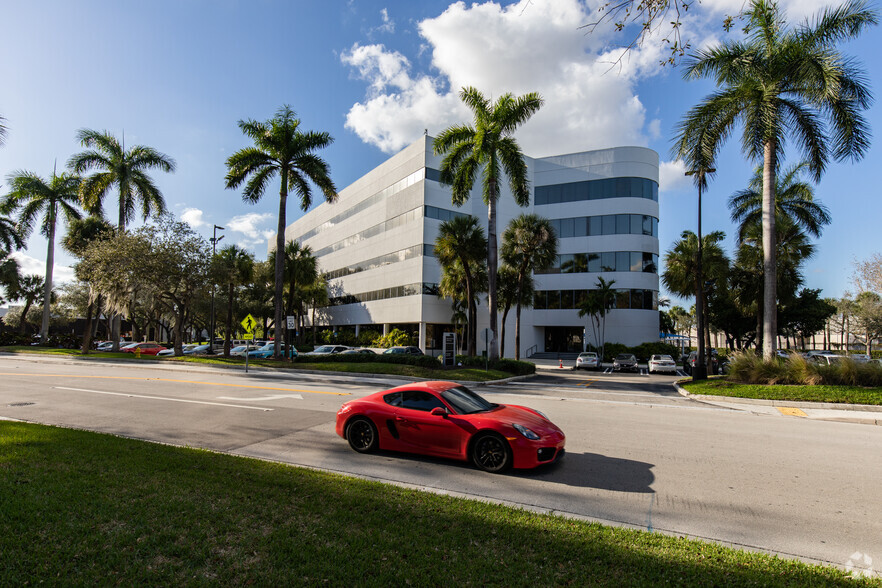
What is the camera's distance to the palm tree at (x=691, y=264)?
1421 inches

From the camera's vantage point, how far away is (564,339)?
159 ft

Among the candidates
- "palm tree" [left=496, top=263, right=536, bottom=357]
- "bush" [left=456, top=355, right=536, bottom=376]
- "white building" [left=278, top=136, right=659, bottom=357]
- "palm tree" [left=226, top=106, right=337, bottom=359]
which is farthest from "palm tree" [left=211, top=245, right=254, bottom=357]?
"palm tree" [left=496, top=263, right=536, bottom=357]

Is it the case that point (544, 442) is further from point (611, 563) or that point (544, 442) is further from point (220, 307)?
point (220, 307)

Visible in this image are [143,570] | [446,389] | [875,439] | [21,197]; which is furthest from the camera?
[21,197]

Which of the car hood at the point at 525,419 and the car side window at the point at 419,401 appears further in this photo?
the car side window at the point at 419,401

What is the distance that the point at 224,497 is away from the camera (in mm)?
5008

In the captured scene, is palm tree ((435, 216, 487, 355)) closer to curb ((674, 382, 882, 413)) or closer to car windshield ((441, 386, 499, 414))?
curb ((674, 382, 882, 413))

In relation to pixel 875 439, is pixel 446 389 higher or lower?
higher

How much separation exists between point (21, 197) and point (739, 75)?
51.2 metres

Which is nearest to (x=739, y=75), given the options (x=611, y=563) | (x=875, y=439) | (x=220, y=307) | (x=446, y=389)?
(x=875, y=439)

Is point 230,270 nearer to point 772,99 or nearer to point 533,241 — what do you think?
point 533,241

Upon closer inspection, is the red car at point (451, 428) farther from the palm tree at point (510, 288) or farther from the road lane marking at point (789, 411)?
the palm tree at point (510, 288)

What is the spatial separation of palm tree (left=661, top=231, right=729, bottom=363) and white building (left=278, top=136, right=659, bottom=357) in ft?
15.5

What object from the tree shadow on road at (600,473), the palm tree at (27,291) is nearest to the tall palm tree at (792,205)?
the tree shadow on road at (600,473)
